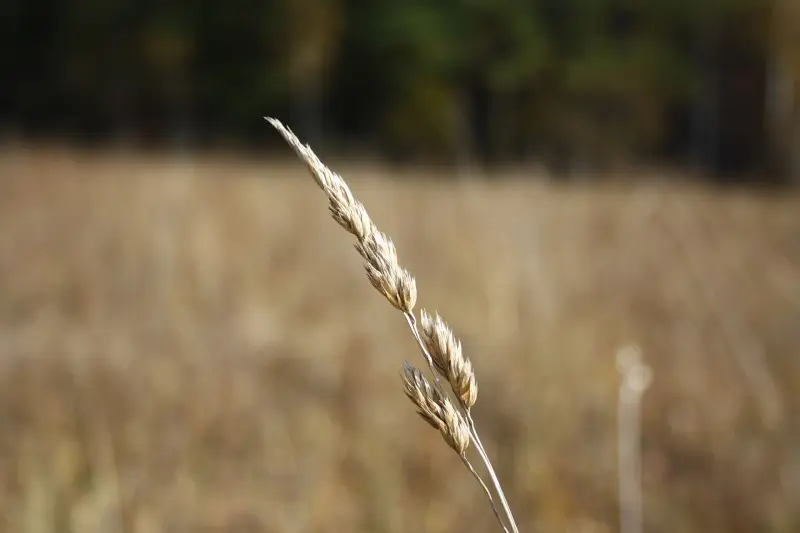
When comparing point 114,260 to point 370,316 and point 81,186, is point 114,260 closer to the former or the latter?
point 370,316

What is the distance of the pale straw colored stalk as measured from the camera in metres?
0.48

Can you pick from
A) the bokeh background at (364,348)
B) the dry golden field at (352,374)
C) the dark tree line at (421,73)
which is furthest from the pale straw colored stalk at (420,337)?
the dark tree line at (421,73)

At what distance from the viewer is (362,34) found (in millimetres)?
11906

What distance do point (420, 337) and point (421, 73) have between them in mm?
11592

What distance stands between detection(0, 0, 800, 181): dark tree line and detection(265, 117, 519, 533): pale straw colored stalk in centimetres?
955

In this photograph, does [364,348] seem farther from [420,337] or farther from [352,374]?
[420,337]

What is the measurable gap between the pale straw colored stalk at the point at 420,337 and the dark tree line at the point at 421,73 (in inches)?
376

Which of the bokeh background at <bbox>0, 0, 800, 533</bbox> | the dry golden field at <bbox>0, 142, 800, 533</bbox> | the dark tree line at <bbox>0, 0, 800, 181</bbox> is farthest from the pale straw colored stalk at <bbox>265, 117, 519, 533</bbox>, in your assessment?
the dark tree line at <bbox>0, 0, 800, 181</bbox>

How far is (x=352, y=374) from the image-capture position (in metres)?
2.10

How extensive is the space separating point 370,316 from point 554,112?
1098 centimetres

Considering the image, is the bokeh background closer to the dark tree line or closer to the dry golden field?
the dry golden field

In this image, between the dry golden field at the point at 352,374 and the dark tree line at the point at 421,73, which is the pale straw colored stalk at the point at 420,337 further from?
the dark tree line at the point at 421,73

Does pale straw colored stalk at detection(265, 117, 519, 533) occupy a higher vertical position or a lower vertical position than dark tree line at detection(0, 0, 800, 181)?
higher

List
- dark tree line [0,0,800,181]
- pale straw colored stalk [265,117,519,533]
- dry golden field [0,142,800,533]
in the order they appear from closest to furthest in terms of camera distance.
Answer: pale straw colored stalk [265,117,519,533], dry golden field [0,142,800,533], dark tree line [0,0,800,181]
